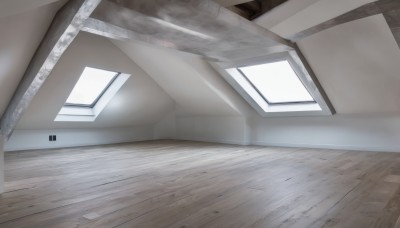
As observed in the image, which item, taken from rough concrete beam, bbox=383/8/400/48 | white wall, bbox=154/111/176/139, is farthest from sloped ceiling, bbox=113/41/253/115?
rough concrete beam, bbox=383/8/400/48

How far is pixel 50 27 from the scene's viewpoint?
3.22 m

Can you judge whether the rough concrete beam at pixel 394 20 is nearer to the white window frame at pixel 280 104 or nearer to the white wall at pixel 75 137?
the white window frame at pixel 280 104

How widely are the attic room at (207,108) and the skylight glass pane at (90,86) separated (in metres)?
0.04

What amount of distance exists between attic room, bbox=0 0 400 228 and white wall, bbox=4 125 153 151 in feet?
0.08

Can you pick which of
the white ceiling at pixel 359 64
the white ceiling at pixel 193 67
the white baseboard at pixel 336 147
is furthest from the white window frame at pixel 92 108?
the white ceiling at pixel 359 64

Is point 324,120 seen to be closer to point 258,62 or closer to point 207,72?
point 258,62

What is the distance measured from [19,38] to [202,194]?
2718 millimetres

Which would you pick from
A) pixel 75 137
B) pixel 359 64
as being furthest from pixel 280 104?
pixel 75 137

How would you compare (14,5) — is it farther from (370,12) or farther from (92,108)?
(92,108)

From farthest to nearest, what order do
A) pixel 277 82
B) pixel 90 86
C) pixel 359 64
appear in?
1. pixel 90 86
2. pixel 277 82
3. pixel 359 64

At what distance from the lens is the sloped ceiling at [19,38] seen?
108 inches

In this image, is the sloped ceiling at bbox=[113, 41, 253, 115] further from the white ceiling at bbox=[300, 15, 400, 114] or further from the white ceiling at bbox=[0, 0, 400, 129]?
the white ceiling at bbox=[300, 15, 400, 114]

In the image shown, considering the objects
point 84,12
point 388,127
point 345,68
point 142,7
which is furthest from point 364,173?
point 84,12

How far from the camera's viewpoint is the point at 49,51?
10.5 ft
